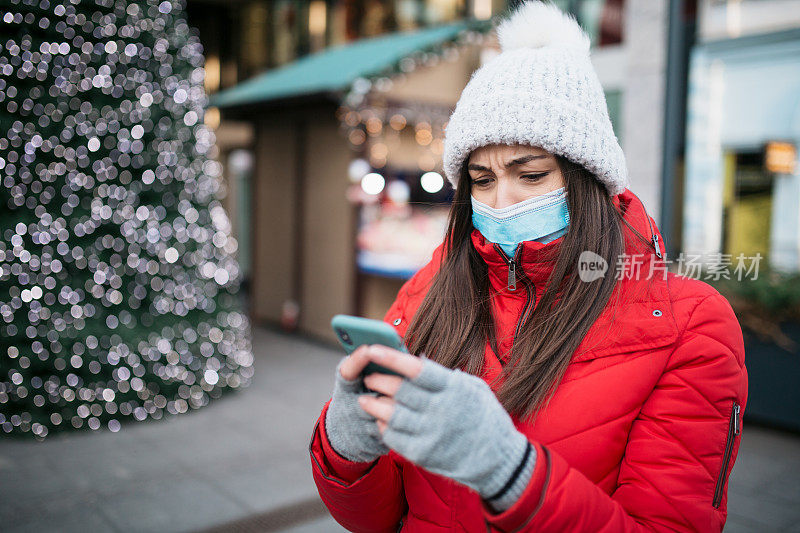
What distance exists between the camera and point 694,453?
1.30 m

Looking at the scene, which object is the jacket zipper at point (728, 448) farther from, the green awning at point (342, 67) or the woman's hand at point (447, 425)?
the green awning at point (342, 67)

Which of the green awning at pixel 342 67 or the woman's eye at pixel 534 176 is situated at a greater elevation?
the green awning at pixel 342 67

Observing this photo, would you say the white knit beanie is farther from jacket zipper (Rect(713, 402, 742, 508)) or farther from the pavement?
the pavement

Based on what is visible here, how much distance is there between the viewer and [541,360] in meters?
1.43

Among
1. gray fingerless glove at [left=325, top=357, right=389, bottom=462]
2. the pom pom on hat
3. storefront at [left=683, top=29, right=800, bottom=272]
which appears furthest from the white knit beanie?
storefront at [left=683, top=29, right=800, bottom=272]

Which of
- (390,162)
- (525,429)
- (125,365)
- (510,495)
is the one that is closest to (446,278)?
(525,429)

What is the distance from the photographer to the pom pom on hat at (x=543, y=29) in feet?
5.55

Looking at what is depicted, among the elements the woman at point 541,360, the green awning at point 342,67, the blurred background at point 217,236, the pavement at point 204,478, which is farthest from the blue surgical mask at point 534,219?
the green awning at point 342,67

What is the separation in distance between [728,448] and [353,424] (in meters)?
0.83

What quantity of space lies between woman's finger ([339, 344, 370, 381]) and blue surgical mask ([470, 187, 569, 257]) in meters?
0.63

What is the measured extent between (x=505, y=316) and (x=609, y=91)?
8674mm

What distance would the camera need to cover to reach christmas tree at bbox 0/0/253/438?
511 centimetres

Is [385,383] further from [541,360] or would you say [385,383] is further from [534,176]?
[534,176]

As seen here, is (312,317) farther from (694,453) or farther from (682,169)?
(694,453)
